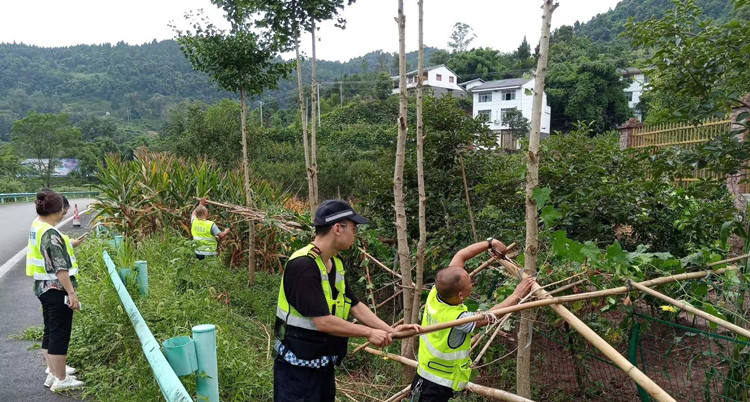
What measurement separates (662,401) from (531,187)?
142cm

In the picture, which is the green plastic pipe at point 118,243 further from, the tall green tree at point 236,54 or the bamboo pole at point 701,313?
the bamboo pole at point 701,313

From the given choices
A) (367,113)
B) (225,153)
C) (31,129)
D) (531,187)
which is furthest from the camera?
(367,113)

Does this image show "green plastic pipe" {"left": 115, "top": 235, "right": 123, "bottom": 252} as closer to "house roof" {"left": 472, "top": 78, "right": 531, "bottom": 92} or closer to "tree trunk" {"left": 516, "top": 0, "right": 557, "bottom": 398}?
"tree trunk" {"left": 516, "top": 0, "right": 557, "bottom": 398}

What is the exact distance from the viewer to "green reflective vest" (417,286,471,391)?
2.77m

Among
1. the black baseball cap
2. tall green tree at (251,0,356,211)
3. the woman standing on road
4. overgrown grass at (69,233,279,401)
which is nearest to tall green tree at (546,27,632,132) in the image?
tall green tree at (251,0,356,211)

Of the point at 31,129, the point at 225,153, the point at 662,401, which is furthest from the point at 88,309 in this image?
the point at 31,129

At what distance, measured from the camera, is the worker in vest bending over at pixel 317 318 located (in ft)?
7.86

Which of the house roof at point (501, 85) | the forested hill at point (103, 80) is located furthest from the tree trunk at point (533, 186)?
the forested hill at point (103, 80)

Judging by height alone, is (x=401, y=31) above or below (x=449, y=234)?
above

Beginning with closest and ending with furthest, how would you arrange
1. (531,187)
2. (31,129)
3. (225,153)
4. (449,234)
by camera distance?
(531,187) < (449,234) < (225,153) < (31,129)

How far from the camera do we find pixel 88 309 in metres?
4.81

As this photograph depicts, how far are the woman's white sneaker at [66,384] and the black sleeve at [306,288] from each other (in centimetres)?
239

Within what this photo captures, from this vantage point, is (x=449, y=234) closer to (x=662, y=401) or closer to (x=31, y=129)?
(x=662, y=401)

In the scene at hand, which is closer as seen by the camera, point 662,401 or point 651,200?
point 662,401
